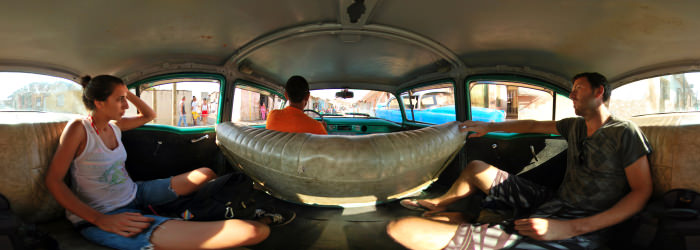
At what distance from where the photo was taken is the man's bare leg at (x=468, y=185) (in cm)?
148

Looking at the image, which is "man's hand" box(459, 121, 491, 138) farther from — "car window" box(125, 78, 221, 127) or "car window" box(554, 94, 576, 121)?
"car window" box(125, 78, 221, 127)

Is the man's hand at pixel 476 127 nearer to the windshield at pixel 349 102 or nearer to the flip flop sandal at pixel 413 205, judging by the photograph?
the flip flop sandal at pixel 413 205

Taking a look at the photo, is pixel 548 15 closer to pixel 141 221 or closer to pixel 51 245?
pixel 141 221

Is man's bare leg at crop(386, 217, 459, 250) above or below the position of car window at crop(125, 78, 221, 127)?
below

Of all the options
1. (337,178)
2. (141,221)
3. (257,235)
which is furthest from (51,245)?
(337,178)

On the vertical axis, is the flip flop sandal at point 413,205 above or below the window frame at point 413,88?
below

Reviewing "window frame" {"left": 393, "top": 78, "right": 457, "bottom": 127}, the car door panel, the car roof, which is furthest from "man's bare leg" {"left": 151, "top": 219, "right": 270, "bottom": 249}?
"window frame" {"left": 393, "top": 78, "right": 457, "bottom": 127}

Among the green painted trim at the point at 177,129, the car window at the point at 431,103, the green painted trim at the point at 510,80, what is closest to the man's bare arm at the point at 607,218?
the green painted trim at the point at 510,80

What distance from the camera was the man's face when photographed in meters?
1.26

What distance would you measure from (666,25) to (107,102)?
3.02 metres

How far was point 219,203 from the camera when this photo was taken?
1.27m

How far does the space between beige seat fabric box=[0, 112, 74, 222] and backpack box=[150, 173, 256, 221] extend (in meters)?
0.45

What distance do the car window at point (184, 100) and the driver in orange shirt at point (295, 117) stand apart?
92 centimetres

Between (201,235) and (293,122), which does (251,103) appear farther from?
(201,235)
